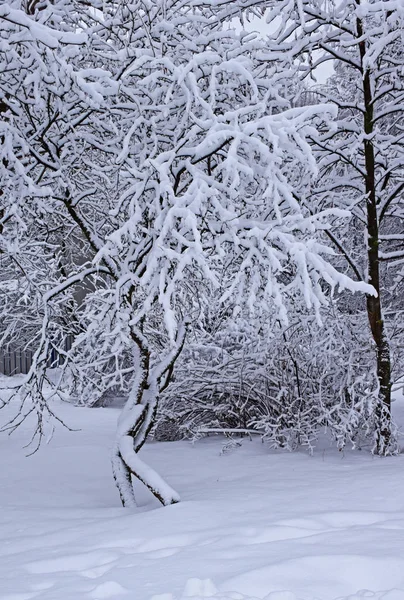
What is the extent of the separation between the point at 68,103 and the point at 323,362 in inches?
146

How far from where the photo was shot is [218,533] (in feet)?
12.1

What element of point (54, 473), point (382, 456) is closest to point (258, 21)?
point (382, 456)

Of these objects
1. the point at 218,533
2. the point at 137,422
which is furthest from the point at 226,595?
the point at 137,422

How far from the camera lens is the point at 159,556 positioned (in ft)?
11.1

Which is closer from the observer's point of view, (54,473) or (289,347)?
(54,473)

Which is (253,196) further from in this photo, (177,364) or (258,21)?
(177,364)

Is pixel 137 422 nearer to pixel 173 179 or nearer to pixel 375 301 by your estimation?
pixel 173 179

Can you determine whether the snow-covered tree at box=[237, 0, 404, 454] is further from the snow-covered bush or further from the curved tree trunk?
the curved tree trunk

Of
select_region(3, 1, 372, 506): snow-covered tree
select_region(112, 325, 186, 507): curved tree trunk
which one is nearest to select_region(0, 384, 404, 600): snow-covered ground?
select_region(112, 325, 186, 507): curved tree trunk

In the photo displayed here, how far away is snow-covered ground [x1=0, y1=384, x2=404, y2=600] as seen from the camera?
2875 millimetres

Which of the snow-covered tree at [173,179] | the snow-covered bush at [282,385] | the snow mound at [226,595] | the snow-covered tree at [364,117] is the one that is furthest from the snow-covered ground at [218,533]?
the snow-covered tree at [364,117]

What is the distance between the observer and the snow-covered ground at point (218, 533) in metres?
2.88

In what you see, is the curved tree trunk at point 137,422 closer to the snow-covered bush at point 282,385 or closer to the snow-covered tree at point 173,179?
the snow-covered tree at point 173,179

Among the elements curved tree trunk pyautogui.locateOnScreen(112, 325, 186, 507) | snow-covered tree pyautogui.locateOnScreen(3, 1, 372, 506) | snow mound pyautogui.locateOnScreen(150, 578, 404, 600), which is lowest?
snow mound pyautogui.locateOnScreen(150, 578, 404, 600)
